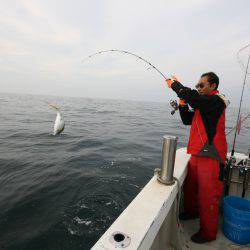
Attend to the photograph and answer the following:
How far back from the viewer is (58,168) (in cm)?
695

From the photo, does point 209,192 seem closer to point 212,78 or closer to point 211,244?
point 211,244

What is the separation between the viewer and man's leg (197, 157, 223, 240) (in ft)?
8.81

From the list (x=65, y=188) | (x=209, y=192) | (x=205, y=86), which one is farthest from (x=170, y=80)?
(x=65, y=188)

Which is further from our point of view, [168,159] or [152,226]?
[168,159]

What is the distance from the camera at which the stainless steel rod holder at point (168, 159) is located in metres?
2.28

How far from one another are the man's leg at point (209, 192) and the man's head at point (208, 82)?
909 millimetres

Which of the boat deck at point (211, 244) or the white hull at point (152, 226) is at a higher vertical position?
the white hull at point (152, 226)

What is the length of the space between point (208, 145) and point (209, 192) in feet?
1.83

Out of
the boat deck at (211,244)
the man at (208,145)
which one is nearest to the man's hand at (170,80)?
the man at (208,145)

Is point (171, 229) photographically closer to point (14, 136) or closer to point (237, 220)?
point (237, 220)

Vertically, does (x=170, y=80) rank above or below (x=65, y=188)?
above

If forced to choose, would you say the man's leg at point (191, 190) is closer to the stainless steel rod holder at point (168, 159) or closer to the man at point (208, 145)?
the man at point (208, 145)

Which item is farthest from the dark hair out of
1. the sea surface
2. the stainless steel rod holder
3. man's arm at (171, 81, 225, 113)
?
the sea surface

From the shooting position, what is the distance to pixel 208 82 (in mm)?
2941
